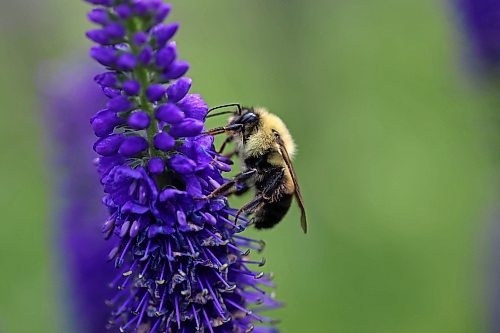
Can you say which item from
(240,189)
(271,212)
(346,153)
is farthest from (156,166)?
(346,153)

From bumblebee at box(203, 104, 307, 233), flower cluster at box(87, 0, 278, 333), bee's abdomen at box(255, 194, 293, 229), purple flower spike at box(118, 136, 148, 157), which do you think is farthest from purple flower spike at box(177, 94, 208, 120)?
bee's abdomen at box(255, 194, 293, 229)

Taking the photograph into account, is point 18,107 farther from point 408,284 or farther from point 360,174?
point 408,284

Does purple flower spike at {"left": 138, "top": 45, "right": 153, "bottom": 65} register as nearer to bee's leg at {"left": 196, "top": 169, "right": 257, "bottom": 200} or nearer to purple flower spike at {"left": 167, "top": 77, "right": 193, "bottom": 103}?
purple flower spike at {"left": 167, "top": 77, "right": 193, "bottom": 103}

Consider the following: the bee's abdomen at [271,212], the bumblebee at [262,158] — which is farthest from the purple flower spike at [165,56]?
the bee's abdomen at [271,212]

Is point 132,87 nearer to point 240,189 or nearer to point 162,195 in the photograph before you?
point 162,195

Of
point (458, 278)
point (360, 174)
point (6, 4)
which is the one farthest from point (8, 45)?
point (458, 278)

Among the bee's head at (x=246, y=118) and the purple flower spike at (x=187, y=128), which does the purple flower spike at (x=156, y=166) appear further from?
the bee's head at (x=246, y=118)
